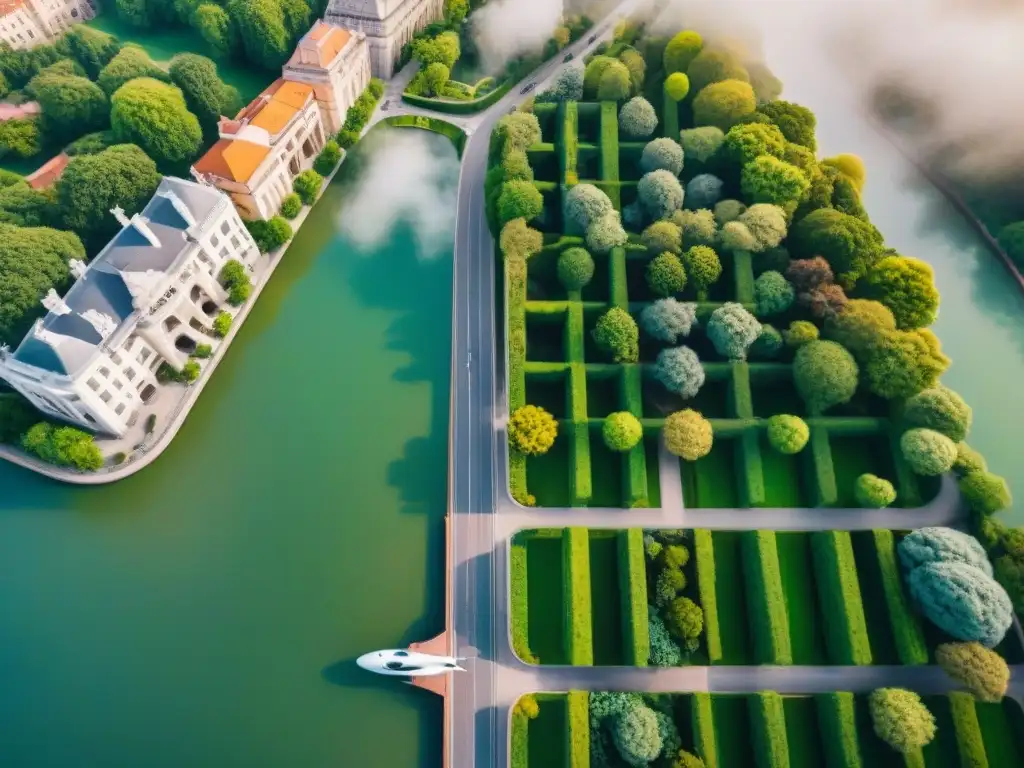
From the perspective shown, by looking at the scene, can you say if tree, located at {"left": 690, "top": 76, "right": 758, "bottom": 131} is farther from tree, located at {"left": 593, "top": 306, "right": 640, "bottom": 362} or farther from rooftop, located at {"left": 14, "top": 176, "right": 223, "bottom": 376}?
rooftop, located at {"left": 14, "top": 176, "right": 223, "bottom": 376}

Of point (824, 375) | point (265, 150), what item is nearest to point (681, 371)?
point (824, 375)

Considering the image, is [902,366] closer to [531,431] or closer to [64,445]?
[531,431]

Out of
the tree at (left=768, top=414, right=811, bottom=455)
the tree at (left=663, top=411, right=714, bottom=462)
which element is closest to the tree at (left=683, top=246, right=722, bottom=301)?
the tree at (left=663, top=411, right=714, bottom=462)

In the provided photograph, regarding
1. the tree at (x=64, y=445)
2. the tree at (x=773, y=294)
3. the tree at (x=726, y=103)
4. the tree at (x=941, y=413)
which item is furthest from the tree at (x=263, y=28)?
the tree at (x=941, y=413)

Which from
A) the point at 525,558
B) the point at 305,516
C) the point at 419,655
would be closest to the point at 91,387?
the point at 305,516

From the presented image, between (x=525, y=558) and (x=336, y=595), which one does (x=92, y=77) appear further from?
(x=525, y=558)

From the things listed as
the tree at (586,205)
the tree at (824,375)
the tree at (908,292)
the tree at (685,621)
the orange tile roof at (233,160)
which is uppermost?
the orange tile roof at (233,160)

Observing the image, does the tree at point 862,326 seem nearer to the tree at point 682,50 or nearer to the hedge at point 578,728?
the tree at point 682,50
